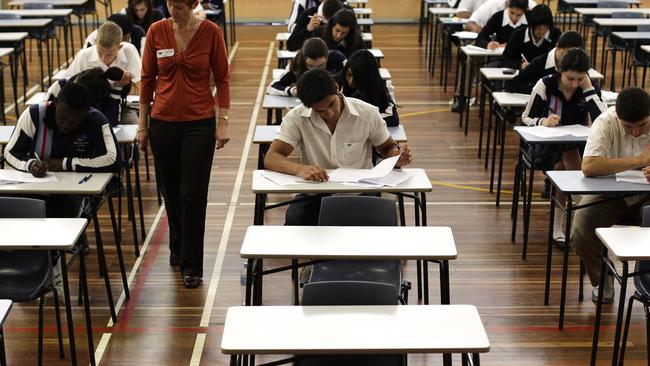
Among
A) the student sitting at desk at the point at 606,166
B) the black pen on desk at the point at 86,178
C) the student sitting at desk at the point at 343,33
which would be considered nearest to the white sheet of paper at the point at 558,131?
the student sitting at desk at the point at 606,166

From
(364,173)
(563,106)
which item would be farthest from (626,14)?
(364,173)

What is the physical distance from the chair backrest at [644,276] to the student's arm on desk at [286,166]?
1.40 meters

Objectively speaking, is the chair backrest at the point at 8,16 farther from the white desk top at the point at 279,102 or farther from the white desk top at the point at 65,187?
the white desk top at the point at 65,187

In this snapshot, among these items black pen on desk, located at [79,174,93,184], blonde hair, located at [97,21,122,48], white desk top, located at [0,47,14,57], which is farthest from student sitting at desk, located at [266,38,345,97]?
white desk top, located at [0,47,14,57]

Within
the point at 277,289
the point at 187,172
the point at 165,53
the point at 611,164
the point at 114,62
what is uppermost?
the point at 165,53

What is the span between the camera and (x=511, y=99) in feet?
21.1

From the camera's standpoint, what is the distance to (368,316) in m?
3.11

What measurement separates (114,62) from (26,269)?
2.54 metres

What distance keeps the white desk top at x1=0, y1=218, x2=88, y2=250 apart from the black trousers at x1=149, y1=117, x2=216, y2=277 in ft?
3.18

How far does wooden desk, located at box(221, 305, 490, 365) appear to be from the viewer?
2896 mm

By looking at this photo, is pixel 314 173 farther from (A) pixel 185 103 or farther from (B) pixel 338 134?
(A) pixel 185 103

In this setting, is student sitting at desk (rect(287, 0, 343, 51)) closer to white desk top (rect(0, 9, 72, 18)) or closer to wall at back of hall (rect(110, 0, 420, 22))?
white desk top (rect(0, 9, 72, 18))

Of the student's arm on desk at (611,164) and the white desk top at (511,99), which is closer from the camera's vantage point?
the student's arm on desk at (611,164)

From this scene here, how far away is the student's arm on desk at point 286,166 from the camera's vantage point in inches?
177
